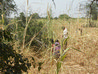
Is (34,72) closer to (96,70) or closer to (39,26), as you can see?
(96,70)

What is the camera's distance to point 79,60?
324 cm

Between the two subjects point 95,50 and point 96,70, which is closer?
point 96,70

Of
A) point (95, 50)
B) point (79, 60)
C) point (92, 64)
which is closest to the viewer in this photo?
point (92, 64)

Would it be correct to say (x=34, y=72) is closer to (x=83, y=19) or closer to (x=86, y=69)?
(x=86, y=69)

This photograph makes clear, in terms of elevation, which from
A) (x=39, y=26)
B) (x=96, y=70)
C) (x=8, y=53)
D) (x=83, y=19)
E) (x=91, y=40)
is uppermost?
(x=83, y=19)

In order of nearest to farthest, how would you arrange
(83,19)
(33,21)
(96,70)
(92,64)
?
(96,70), (92,64), (33,21), (83,19)

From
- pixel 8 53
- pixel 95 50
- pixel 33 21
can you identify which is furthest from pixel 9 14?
pixel 95 50

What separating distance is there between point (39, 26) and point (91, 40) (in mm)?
1956

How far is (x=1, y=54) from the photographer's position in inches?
38.8

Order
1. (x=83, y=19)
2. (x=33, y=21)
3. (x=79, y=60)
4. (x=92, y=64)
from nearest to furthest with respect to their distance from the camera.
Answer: (x=92, y=64) < (x=79, y=60) < (x=33, y=21) < (x=83, y=19)

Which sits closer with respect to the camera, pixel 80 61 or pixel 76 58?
pixel 80 61

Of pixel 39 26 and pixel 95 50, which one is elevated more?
pixel 39 26

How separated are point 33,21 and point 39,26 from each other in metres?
0.30

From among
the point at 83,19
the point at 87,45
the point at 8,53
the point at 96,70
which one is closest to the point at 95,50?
the point at 87,45
